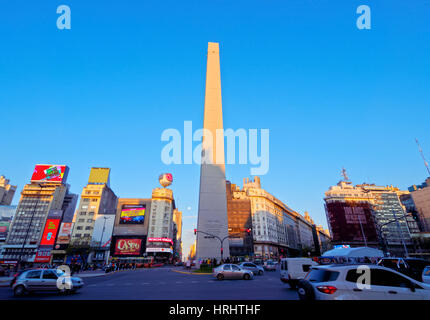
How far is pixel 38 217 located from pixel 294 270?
115217 mm

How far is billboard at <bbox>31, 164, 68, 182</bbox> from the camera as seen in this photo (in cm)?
9362

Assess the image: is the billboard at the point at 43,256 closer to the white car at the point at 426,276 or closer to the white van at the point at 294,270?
the white van at the point at 294,270

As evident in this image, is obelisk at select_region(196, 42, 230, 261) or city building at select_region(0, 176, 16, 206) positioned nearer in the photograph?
obelisk at select_region(196, 42, 230, 261)

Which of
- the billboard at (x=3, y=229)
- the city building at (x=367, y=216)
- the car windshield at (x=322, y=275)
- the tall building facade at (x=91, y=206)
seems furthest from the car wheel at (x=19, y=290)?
the city building at (x=367, y=216)

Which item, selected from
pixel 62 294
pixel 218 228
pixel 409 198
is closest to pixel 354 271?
pixel 62 294

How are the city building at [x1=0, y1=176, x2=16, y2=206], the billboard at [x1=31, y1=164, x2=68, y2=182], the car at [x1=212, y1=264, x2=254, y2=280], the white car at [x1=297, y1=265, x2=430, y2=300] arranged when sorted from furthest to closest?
the city building at [x1=0, y1=176, x2=16, y2=206], the billboard at [x1=31, y1=164, x2=68, y2=182], the car at [x1=212, y1=264, x2=254, y2=280], the white car at [x1=297, y1=265, x2=430, y2=300]

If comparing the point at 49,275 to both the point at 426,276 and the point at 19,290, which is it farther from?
the point at 426,276

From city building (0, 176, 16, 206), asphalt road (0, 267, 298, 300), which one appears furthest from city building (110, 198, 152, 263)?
city building (0, 176, 16, 206)

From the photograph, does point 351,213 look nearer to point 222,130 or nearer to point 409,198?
point 409,198

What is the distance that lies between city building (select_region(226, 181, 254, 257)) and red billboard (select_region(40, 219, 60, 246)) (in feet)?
218

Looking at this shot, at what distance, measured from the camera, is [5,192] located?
12444 centimetres

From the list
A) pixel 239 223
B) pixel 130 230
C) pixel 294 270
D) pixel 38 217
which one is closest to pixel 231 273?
pixel 294 270

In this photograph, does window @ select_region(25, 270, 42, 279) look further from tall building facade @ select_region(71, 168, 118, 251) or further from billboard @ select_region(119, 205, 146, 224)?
tall building facade @ select_region(71, 168, 118, 251)
